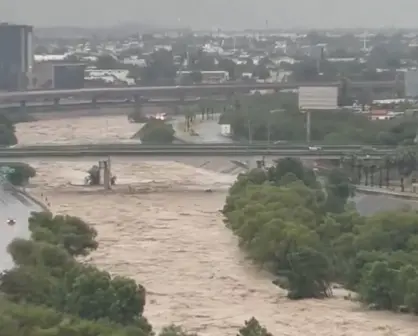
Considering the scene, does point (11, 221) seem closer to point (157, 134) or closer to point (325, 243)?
point (325, 243)

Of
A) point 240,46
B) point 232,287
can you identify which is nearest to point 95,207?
point 232,287

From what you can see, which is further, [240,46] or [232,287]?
[240,46]

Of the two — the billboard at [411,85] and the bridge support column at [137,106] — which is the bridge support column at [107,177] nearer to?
the bridge support column at [137,106]

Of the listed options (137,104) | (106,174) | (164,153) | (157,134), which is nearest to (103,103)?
(137,104)

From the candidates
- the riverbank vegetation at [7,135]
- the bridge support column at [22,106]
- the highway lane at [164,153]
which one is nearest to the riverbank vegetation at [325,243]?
the highway lane at [164,153]

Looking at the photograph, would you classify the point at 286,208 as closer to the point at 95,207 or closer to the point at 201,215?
the point at 201,215

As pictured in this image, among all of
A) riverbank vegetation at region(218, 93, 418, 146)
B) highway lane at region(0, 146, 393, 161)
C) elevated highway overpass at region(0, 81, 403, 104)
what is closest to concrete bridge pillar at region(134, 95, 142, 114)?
elevated highway overpass at region(0, 81, 403, 104)
